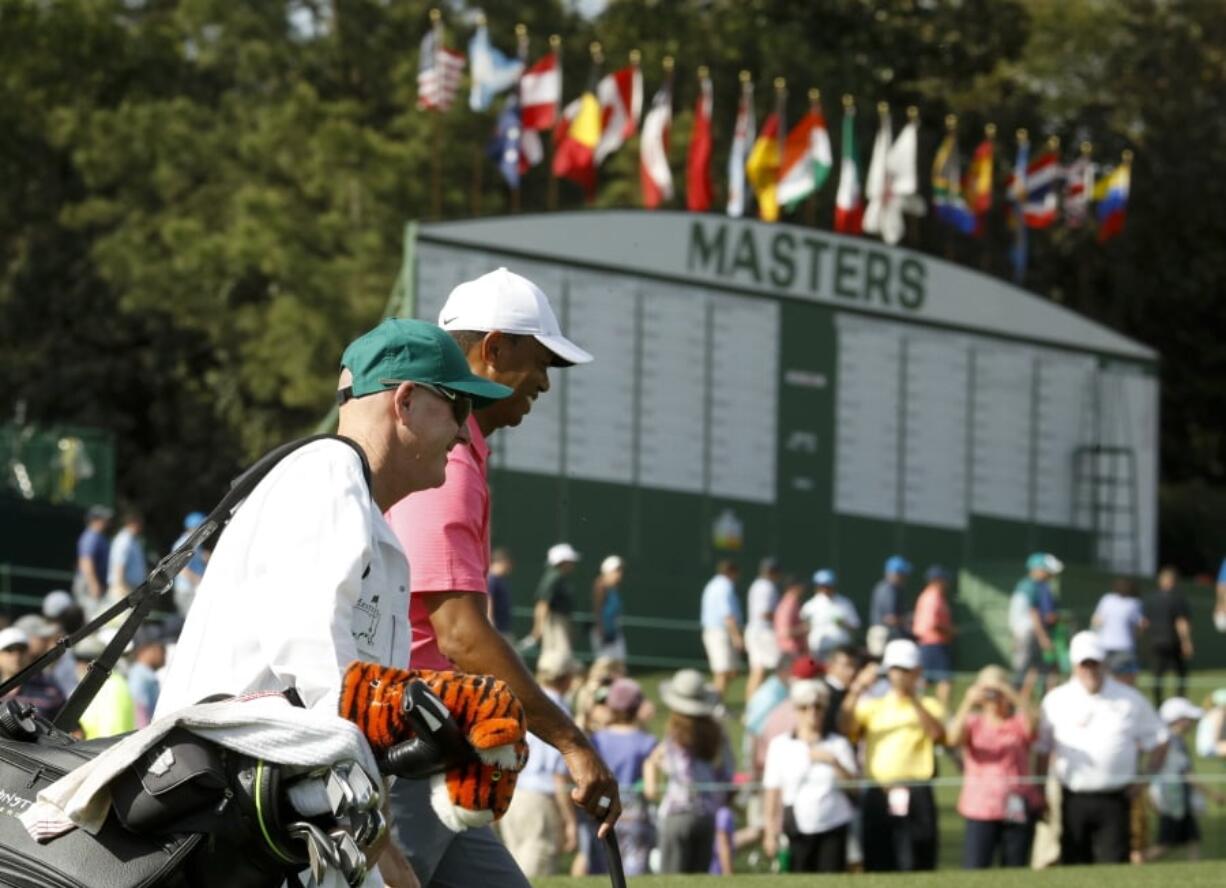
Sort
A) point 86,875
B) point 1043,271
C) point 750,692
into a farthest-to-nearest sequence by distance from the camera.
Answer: point 1043,271, point 750,692, point 86,875

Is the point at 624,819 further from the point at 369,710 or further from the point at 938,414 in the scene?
the point at 938,414

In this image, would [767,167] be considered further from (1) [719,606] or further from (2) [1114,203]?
(1) [719,606]

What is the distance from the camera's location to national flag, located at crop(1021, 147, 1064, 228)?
1423 inches

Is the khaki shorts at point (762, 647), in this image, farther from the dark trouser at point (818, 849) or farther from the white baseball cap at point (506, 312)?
the white baseball cap at point (506, 312)

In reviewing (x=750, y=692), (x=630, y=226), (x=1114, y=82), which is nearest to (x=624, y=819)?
(x=750, y=692)

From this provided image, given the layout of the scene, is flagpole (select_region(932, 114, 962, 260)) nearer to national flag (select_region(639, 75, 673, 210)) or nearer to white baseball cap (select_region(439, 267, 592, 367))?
national flag (select_region(639, 75, 673, 210))

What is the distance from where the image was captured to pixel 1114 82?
165 ft

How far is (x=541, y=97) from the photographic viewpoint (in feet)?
105

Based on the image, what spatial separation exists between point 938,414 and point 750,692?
10.6 metres

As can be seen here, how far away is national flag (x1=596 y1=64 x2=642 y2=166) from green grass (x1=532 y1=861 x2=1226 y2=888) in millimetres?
21565

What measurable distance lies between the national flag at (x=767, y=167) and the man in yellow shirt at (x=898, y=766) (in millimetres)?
18852

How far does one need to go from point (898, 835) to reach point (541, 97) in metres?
18.9

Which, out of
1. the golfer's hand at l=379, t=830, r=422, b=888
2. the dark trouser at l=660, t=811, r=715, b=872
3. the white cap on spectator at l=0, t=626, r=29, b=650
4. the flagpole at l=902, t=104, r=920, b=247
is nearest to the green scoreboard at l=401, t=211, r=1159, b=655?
the flagpole at l=902, t=104, r=920, b=247

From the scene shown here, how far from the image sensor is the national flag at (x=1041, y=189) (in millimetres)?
36156
